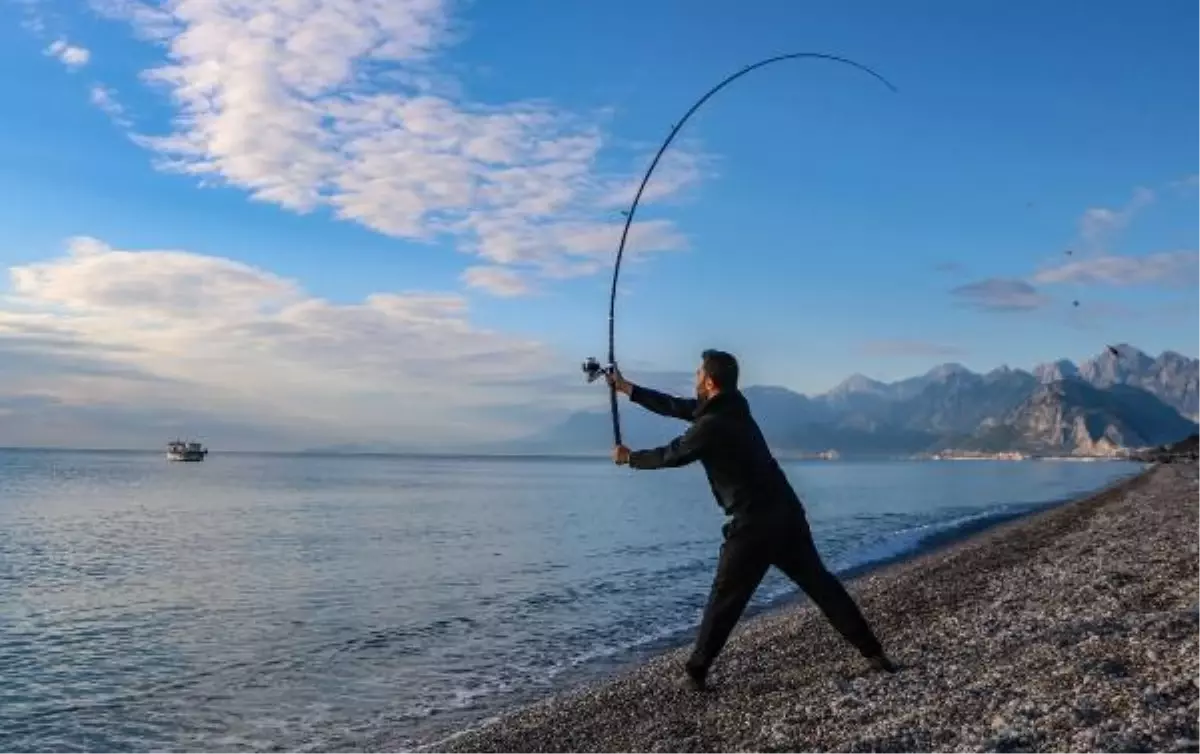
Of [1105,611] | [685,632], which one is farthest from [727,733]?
[685,632]

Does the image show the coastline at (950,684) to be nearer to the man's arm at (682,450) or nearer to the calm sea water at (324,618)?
the man's arm at (682,450)

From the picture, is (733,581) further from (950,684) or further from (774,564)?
(950,684)

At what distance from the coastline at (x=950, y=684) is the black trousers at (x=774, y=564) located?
0.76m

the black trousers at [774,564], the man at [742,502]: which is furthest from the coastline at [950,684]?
the man at [742,502]

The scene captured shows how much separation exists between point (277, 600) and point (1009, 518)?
38712 millimetres

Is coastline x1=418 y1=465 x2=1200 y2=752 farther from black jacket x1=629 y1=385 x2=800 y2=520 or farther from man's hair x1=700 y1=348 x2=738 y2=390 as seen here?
man's hair x1=700 y1=348 x2=738 y2=390

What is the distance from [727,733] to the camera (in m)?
8.24

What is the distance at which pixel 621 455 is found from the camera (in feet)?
31.1

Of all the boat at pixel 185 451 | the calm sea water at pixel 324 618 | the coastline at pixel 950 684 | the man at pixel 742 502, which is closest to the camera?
the coastline at pixel 950 684

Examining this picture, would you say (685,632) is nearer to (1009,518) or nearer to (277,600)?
(277,600)

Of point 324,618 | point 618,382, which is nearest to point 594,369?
point 618,382

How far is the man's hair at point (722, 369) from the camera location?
29.1 feet

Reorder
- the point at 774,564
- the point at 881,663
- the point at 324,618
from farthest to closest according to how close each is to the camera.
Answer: the point at 324,618
the point at 881,663
the point at 774,564

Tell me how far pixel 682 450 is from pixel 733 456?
46 centimetres
